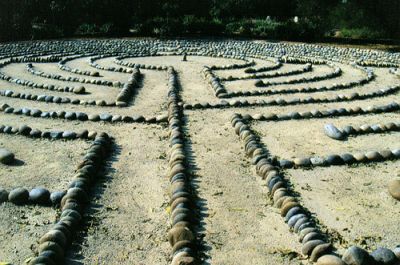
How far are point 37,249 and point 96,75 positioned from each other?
10.6 metres

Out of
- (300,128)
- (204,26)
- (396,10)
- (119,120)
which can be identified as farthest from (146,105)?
(396,10)

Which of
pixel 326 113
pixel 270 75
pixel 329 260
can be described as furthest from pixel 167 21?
pixel 329 260

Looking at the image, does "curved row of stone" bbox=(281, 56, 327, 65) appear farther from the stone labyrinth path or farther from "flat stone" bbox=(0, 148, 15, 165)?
"flat stone" bbox=(0, 148, 15, 165)

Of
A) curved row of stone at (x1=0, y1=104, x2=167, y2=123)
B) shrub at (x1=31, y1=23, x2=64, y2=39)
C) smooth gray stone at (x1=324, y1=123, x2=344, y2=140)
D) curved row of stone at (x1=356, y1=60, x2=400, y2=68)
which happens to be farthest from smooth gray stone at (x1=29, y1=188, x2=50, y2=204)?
shrub at (x1=31, y1=23, x2=64, y2=39)

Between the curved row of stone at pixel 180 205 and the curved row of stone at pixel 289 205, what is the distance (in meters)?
1.14

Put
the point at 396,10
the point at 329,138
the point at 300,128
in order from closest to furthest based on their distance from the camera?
1. the point at 329,138
2. the point at 300,128
3. the point at 396,10

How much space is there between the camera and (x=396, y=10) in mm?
28031

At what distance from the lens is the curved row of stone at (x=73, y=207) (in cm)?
512

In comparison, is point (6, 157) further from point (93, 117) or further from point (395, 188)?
point (395, 188)

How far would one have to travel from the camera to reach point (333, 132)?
30.2ft

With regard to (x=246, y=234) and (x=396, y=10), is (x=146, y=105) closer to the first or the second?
(x=246, y=234)

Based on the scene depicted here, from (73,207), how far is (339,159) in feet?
14.2

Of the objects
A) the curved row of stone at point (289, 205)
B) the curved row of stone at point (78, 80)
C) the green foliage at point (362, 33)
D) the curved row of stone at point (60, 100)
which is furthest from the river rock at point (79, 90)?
the green foliage at point (362, 33)

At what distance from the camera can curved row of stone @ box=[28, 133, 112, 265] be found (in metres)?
5.12
